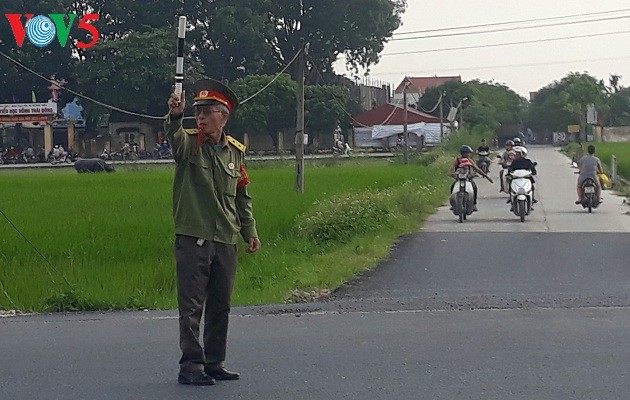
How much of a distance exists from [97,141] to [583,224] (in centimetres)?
5259

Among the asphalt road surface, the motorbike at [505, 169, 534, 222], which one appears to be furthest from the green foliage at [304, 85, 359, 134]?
the asphalt road surface

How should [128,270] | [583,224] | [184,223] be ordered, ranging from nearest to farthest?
[184,223]
[128,270]
[583,224]

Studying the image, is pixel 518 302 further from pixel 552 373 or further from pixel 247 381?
pixel 247 381

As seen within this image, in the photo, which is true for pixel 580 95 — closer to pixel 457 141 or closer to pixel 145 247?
pixel 457 141

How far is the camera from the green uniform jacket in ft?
20.1

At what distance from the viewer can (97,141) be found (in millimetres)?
67000

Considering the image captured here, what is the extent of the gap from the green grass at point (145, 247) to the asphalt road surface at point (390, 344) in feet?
2.35

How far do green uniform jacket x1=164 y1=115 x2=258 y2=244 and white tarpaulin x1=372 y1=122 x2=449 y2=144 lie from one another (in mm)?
67162

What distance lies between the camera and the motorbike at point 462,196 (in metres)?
18.6

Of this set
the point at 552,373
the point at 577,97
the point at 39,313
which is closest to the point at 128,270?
the point at 39,313

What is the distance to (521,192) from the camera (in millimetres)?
18562

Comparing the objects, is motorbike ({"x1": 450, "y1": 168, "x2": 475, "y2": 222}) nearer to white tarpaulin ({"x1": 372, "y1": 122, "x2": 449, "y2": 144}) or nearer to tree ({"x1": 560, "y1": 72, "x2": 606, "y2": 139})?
white tarpaulin ({"x1": 372, "y1": 122, "x2": 449, "y2": 144})

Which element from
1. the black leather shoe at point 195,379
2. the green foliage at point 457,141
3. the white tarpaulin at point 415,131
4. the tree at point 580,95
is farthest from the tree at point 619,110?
the black leather shoe at point 195,379

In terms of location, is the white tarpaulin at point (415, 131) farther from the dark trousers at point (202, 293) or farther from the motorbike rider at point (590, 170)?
the dark trousers at point (202, 293)
